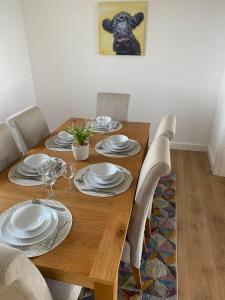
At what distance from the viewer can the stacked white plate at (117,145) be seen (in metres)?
1.66

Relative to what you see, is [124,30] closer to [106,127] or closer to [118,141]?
[106,127]

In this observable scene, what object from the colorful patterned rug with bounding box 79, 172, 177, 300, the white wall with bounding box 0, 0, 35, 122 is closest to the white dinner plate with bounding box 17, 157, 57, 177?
the colorful patterned rug with bounding box 79, 172, 177, 300

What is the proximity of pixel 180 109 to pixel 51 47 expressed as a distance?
188 cm

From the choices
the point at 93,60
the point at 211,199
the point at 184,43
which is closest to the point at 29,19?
the point at 93,60

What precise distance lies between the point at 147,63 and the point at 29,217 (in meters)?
2.42

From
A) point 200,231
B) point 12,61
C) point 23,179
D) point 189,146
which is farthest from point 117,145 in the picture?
point 12,61

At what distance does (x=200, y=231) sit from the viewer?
6.31ft

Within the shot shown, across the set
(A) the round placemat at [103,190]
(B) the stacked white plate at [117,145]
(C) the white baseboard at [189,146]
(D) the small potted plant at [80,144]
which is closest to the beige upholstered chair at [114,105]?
(B) the stacked white plate at [117,145]

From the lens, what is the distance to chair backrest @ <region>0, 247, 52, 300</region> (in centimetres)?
60

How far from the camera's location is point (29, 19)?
291 cm

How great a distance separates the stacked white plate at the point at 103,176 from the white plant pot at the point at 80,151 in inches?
6.2

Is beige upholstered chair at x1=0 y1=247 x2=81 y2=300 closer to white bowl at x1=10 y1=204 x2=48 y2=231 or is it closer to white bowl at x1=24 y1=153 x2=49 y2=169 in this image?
white bowl at x1=10 y1=204 x2=48 y2=231

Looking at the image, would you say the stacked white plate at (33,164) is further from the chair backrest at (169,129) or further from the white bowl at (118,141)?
the chair backrest at (169,129)

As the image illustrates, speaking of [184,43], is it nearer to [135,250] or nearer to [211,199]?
[211,199]
